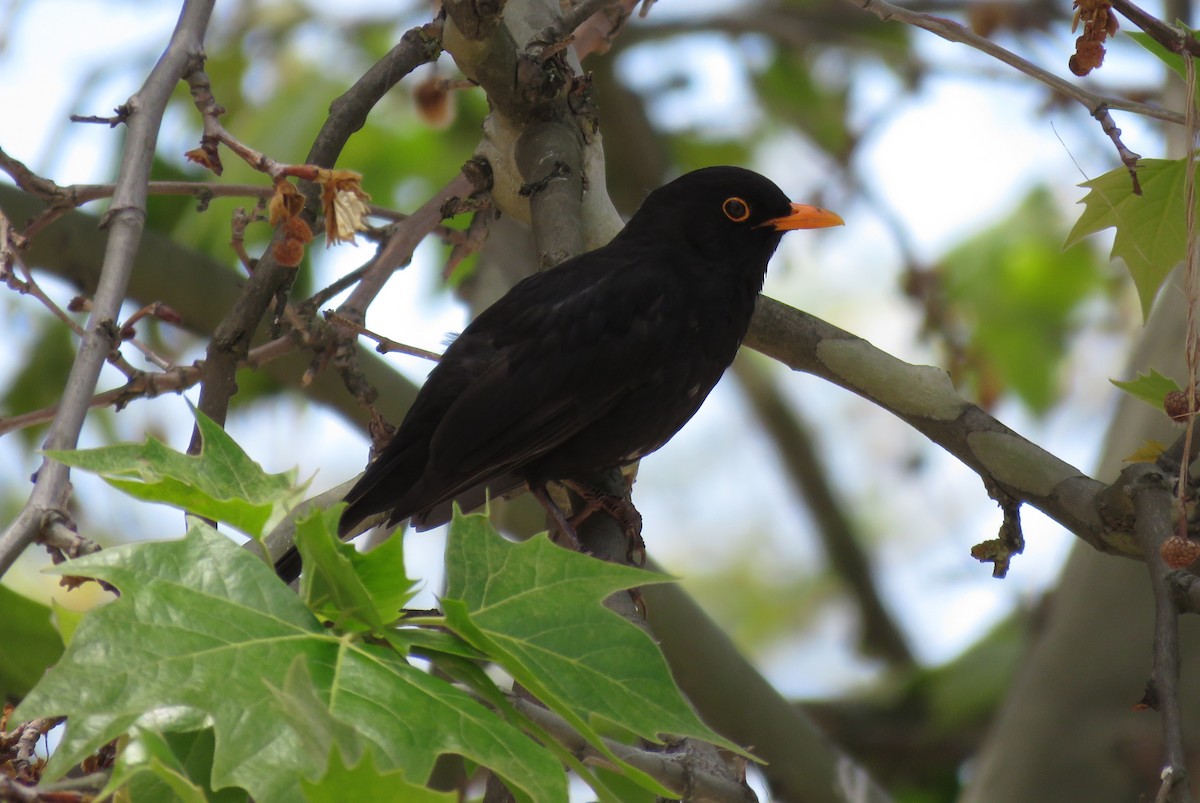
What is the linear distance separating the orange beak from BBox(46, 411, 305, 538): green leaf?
107 inches

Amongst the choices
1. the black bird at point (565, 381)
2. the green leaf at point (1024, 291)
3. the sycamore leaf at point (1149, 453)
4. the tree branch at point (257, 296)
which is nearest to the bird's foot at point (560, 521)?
the black bird at point (565, 381)

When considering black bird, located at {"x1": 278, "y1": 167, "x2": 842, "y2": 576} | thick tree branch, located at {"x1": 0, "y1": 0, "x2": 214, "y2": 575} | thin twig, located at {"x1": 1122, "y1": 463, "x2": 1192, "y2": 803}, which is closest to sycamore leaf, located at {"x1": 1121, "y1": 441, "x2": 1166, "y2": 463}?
thin twig, located at {"x1": 1122, "y1": 463, "x2": 1192, "y2": 803}

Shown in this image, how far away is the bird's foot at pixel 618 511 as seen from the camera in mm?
3305

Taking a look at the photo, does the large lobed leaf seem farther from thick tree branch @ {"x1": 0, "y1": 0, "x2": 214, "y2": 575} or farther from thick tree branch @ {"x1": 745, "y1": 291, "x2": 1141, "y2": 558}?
thick tree branch @ {"x1": 745, "y1": 291, "x2": 1141, "y2": 558}

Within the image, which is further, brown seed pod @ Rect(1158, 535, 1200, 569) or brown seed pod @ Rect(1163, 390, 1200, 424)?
brown seed pod @ Rect(1163, 390, 1200, 424)

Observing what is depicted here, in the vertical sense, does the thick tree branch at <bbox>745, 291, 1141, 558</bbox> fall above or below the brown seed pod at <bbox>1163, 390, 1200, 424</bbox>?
above

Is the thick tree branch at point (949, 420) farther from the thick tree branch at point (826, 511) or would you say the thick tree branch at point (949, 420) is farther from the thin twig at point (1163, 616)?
the thick tree branch at point (826, 511)

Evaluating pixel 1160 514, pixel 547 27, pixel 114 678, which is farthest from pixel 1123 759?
pixel 114 678

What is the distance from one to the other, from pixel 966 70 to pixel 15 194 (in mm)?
3813

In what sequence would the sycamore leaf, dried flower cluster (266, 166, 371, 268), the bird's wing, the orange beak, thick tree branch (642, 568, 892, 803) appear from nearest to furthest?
dried flower cluster (266, 166, 371, 268)
the sycamore leaf
the bird's wing
thick tree branch (642, 568, 892, 803)
the orange beak

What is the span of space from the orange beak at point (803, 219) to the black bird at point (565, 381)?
0.34 metres

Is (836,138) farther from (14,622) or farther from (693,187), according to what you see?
(14,622)

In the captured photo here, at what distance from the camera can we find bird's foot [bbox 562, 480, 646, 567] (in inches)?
130

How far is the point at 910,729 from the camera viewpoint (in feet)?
21.1
